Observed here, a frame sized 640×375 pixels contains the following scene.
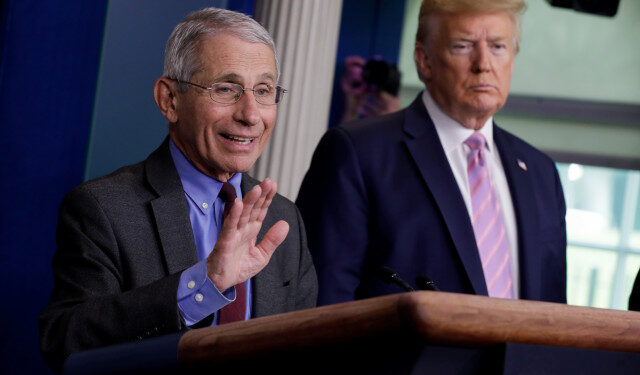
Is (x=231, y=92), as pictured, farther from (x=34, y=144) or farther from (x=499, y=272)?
(x=34, y=144)

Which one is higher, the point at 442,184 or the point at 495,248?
the point at 442,184

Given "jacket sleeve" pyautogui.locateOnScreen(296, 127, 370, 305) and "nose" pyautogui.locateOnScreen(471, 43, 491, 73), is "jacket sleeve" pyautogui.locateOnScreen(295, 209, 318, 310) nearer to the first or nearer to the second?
"jacket sleeve" pyautogui.locateOnScreen(296, 127, 370, 305)

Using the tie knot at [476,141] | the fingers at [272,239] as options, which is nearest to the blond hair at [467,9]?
the tie knot at [476,141]

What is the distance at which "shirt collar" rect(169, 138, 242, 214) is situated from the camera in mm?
1647

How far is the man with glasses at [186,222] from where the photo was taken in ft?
4.35

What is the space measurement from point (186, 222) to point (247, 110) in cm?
25

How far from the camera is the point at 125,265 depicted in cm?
151

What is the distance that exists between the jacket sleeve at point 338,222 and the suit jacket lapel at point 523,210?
16.0 inches

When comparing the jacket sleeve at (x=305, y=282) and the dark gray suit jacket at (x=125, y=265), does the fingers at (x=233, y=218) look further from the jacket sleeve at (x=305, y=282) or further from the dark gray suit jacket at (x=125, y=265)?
the jacket sleeve at (x=305, y=282)

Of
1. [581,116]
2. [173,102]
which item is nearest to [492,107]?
[173,102]

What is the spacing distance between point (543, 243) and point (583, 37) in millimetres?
5275

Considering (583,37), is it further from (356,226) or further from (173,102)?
(173,102)

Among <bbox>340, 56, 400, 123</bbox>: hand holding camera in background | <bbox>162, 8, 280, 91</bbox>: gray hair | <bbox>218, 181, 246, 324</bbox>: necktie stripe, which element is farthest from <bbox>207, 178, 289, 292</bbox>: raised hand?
<bbox>340, 56, 400, 123</bbox>: hand holding camera in background

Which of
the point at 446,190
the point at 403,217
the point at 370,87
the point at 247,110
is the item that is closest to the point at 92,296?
the point at 247,110
